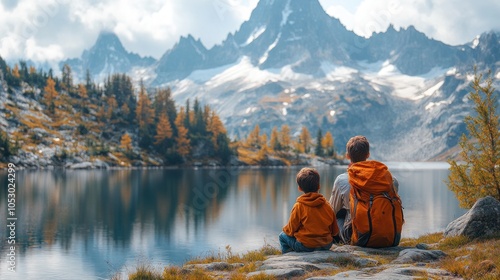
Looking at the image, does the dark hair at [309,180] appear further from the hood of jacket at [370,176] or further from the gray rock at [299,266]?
the gray rock at [299,266]

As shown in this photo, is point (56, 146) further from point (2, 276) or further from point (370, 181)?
point (370, 181)

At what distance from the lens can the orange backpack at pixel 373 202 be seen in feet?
45.1

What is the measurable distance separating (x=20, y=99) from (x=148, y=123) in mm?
49956

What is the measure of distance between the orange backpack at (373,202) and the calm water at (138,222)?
19.1 metres

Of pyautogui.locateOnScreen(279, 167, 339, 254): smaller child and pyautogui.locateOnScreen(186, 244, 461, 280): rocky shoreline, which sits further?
pyautogui.locateOnScreen(279, 167, 339, 254): smaller child

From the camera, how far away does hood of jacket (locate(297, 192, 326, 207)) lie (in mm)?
13898

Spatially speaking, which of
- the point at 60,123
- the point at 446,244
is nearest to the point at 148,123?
the point at 60,123

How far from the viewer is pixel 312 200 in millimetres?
14016

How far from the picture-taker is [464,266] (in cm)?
1188

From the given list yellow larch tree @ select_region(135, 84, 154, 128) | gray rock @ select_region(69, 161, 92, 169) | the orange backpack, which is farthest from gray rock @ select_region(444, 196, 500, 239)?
yellow larch tree @ select_region(135, 84, 154, 128)

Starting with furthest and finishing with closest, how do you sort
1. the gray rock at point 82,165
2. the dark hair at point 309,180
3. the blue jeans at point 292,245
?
the gray rock at point 82,165, the blue jeans at point 292,245, the dark hair at point 309,180

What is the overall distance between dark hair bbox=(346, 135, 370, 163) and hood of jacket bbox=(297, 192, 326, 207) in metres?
1.63

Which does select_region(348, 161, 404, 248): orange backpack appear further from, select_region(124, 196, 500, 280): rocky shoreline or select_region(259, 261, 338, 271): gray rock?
select_region(259, 261, 338, 271): gray rock

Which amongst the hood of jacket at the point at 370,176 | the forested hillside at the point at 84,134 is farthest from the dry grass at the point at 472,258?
the forested hillside at the point at 84,134
